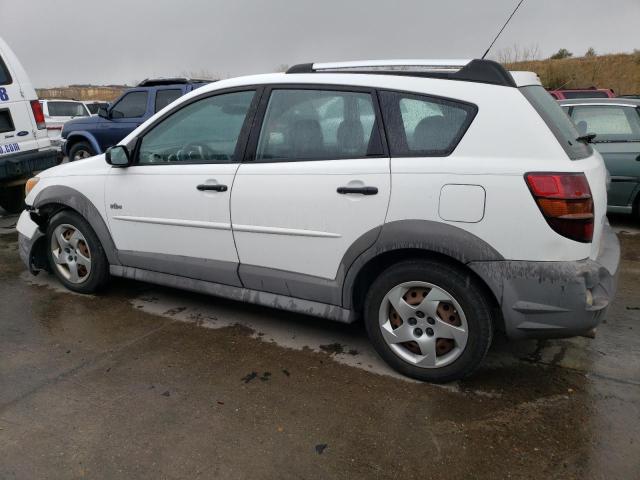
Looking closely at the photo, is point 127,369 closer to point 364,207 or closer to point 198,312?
point 198,312

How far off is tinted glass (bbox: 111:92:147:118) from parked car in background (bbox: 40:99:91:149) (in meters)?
5.91

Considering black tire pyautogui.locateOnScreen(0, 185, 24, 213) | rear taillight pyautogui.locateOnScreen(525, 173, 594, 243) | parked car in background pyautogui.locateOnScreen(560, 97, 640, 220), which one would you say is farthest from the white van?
parked car in background pyautogui.locateOnScreen(560, 97, 640, 220)

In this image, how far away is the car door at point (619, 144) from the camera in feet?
20.8

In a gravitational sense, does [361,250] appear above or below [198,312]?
above

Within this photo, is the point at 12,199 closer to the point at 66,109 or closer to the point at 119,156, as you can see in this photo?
the point at 119,156

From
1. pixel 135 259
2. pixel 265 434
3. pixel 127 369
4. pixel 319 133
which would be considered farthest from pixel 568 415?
pixel 135 259

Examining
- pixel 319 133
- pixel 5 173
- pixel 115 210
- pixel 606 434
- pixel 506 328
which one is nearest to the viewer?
pixel 606 434

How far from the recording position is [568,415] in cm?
276

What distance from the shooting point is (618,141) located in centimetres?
646

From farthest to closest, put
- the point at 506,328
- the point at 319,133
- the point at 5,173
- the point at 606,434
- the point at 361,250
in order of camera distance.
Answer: the point at 5,173
the point at 319,133
the point at 361,250
the point at 506,328
the point at 606,434

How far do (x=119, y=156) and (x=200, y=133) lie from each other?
65cm

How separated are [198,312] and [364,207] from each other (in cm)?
182

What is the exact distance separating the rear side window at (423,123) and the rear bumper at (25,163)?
17.7 feet

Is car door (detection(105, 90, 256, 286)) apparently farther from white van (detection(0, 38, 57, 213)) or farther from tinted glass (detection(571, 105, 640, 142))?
tinted glass (detection(571, 105, 640, 142))
